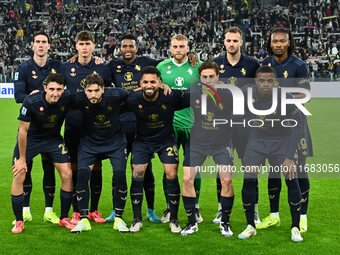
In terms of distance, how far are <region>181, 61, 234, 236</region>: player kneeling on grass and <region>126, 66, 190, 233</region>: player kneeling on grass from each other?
0.17 metres

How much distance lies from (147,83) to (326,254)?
2683 mm

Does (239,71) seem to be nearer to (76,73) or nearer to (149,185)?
(149,185)

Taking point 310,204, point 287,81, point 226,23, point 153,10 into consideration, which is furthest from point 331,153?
point 153,10

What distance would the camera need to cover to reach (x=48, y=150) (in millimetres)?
6004

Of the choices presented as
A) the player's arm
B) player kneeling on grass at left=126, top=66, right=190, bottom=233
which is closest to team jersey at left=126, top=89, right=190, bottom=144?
player kneeling on grass at left=126, top=66, right=190, bottom=233

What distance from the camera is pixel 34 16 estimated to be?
35000 mm

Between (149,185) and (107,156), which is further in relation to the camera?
(149,185)

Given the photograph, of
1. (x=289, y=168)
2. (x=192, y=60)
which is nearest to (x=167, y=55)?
(x=192, y=60)

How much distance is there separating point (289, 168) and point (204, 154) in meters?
0.98

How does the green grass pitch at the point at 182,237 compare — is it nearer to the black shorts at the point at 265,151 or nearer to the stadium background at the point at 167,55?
the stadium background at the point at 167,55

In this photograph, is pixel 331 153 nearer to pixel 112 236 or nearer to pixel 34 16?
pixel 112 236

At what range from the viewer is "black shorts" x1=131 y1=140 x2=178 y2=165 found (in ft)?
19.4

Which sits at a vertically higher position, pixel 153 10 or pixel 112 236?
pixel 153 10

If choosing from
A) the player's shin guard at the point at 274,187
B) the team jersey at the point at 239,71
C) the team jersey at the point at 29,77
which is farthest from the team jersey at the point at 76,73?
the player's shin guard at the point at 274,187
